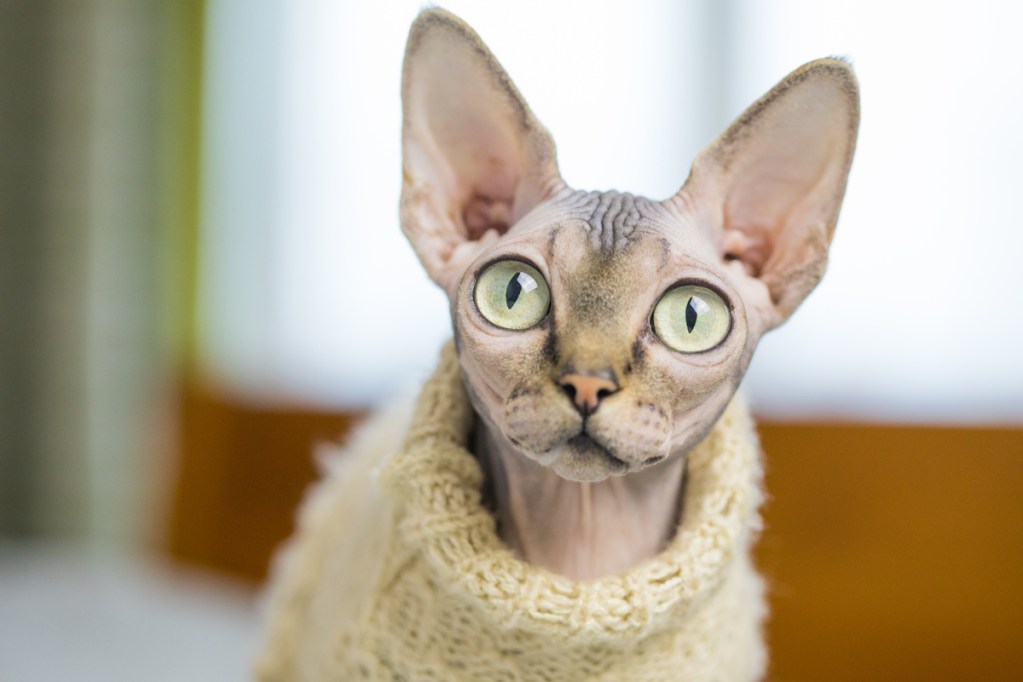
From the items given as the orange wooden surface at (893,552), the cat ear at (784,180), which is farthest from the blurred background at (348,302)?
the cat ear at (784,180)

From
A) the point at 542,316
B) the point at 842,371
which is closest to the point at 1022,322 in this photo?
the point at 842,371

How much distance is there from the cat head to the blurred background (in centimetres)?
15

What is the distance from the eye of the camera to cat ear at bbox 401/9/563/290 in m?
0.57

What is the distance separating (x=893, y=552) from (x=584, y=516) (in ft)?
2.53

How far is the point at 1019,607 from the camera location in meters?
1.13

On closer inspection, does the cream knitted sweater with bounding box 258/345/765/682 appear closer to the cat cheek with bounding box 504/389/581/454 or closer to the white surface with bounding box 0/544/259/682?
the cat cheek with bounding box 504/389/581/454

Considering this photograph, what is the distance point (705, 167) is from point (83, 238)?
172cm

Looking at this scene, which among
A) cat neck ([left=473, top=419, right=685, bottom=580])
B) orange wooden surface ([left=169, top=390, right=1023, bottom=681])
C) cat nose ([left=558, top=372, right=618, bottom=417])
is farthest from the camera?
orange wooden surface ([left=169, top=390, right=1023, bottom=681])

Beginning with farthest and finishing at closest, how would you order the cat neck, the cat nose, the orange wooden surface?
the orange wooden surface → the cat neck → the cat nose

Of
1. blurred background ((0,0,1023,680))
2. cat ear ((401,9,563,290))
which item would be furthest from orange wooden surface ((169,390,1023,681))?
cat ear ((401,9,563,290))

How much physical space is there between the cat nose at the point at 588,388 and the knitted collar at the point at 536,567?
5.1 inches

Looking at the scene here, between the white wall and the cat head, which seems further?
the white wall

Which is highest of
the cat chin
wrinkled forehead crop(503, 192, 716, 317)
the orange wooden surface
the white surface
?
wrinkled forehead crop(503, 192, 716, 317)

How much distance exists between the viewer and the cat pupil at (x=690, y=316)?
1.66 ft
